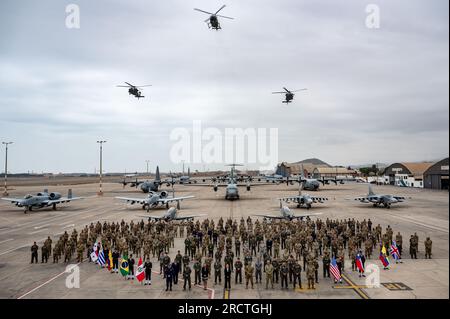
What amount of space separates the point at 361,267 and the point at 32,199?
141ft

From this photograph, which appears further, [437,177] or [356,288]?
[437,177]

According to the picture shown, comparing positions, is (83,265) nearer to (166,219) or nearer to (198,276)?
(198,276)

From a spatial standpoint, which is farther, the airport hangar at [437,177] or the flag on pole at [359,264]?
the airport hangar at [437,177]

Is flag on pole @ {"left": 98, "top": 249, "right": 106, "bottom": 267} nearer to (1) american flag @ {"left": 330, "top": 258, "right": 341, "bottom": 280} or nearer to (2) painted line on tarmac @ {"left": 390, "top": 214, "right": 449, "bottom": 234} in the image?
(1) american flag @ {"left": 330, "top": 258, "right": 341, "bottom": 280}

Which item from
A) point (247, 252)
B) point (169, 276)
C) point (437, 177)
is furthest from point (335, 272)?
point (437, 177)

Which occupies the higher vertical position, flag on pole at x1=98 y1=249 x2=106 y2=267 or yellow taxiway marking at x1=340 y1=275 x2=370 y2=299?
flag on pole at x1=98 y1=249 x2=106 y2=267

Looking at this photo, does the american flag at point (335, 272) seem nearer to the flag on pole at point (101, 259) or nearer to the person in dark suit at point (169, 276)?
the person in dark suit at point (169, 276)

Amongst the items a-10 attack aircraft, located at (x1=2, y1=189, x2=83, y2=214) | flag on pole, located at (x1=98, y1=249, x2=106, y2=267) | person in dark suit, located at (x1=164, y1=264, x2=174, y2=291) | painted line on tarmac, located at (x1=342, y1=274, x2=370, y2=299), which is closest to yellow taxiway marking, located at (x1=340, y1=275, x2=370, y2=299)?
painted line on tarmac, located at (x1=342, y1=274, x2=370, y2=299)

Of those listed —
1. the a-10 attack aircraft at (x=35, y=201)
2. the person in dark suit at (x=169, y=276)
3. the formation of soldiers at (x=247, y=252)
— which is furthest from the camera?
the a-10 attack aircraft at (x=35, y=201)

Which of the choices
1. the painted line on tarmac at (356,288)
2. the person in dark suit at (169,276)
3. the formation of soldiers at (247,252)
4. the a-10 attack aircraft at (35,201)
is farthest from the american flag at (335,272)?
the a-10 attack aircraft at (35,201)

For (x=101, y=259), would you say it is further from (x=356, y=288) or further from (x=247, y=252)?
(x=356, y=288)

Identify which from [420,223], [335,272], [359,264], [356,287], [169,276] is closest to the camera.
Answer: [169,276]
